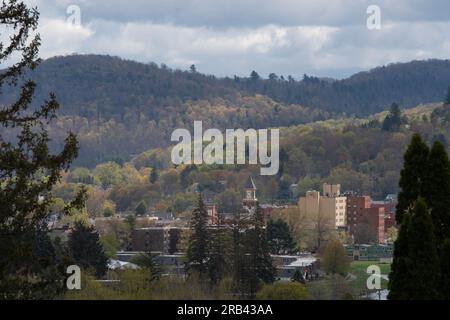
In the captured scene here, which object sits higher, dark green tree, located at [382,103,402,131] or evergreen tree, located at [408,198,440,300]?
dark green tree, located at [382,103,402,131]

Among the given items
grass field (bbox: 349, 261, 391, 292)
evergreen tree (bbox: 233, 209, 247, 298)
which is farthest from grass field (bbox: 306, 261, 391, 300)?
evergreen tree (bbox: 233, 209, 247, 298)

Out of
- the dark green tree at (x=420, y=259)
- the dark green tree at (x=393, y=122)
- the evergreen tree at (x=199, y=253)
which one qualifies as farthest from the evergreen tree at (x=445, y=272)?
the dark green tree at (x=393, y=122)

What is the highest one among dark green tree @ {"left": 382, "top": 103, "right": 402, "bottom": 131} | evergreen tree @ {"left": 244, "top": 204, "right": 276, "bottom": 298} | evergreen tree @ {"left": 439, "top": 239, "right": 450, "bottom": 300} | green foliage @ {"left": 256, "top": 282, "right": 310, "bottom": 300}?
dark green tree @ {"left": 382, "top": 103, "right": 402, "bottom": 131}

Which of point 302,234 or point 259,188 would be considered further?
point 259,188

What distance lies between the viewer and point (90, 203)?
4358 inches

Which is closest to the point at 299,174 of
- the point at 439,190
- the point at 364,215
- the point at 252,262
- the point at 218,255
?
the point at 364,215

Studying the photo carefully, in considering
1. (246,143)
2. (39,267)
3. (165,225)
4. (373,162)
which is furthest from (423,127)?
(39,267)

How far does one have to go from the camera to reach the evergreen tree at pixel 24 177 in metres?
13.9

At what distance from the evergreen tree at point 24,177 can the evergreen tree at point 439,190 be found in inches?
169

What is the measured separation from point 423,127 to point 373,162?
6398mm

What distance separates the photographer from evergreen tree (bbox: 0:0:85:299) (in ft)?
45.6

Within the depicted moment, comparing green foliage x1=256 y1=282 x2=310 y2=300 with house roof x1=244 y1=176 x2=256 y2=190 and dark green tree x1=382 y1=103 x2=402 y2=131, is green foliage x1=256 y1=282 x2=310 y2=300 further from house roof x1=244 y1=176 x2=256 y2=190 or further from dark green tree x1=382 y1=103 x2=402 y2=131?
dark green tree x1=382 y1=103 x2=402 y2=131

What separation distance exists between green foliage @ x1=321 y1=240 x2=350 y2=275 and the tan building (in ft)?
92.6
